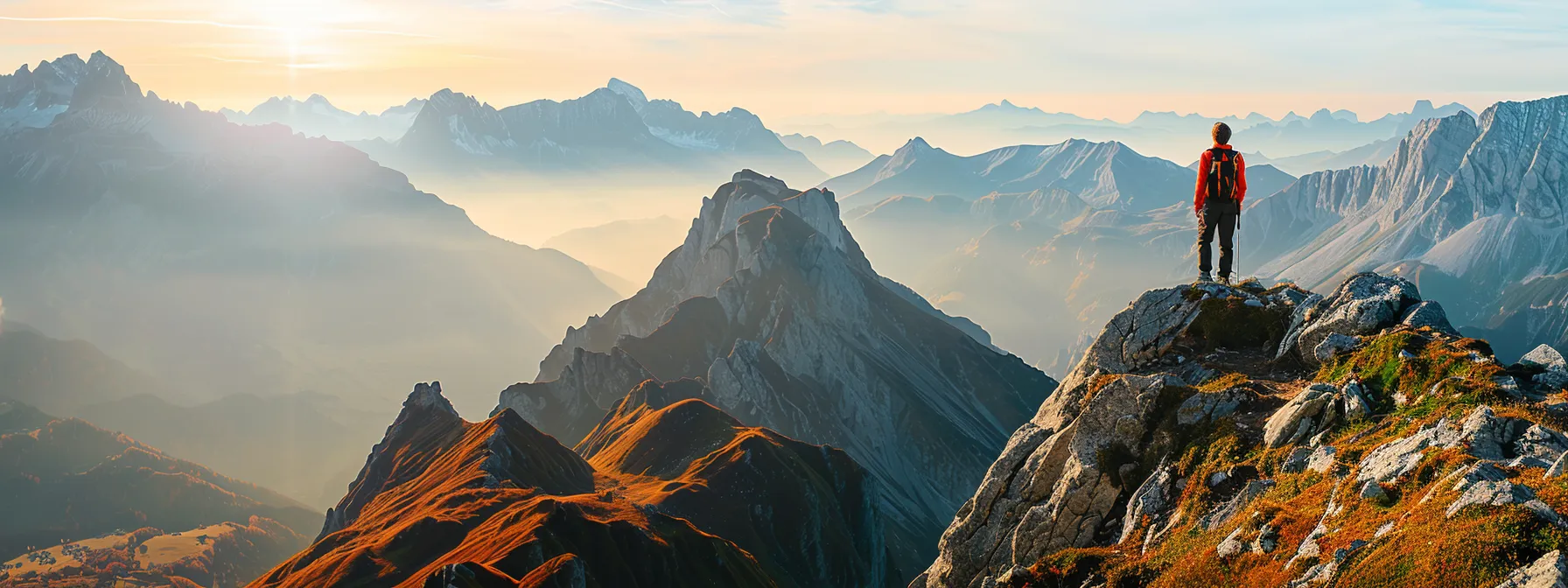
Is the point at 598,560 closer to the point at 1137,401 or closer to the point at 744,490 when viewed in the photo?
the point at 744,490

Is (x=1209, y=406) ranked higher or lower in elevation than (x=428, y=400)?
higher

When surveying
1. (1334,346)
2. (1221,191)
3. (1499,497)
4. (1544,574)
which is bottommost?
(1544,574)

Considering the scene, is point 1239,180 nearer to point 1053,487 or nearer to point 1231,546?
point 1053,487

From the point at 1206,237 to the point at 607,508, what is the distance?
84.8 meters

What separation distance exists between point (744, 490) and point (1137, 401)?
11241 centimetres

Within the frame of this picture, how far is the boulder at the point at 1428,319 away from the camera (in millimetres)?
31375

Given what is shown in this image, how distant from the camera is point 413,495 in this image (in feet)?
440

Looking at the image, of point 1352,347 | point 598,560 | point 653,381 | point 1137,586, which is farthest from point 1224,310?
point 653,381

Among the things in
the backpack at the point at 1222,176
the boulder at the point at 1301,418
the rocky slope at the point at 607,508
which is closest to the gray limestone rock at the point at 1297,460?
the boulder at the point at 1301,418

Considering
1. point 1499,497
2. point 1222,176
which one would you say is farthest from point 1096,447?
point 1499,497

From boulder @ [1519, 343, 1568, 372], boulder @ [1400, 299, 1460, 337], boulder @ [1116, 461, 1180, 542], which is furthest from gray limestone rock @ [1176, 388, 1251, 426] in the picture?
boulder @ [1519, 343, 1568, 372]

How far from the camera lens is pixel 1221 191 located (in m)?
38.9

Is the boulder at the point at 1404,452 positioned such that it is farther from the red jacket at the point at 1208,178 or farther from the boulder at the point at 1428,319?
Result: the red jacket at the point at 1208,178

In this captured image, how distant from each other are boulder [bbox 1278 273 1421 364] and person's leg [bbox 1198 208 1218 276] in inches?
167
